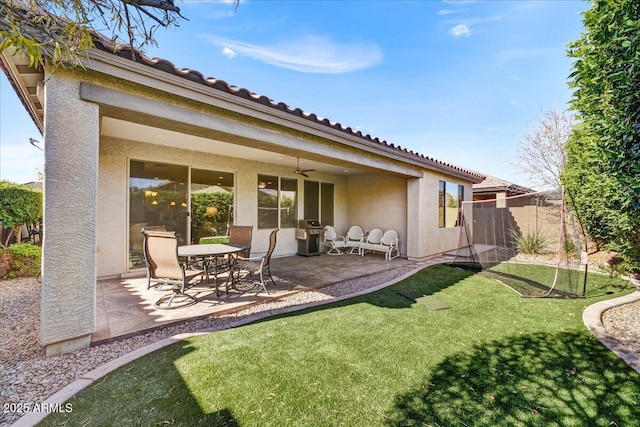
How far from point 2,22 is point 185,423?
2.76m

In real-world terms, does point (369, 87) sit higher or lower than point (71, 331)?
higher

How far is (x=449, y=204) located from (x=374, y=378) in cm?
957

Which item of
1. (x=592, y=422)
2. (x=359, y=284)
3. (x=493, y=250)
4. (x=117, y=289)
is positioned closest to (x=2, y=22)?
(x=592, y=422)

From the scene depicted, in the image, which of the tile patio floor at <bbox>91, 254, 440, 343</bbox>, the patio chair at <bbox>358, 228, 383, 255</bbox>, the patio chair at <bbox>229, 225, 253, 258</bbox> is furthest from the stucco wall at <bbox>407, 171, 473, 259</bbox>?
the patio chair at <bbox>229, 225, 253, 258</bbox>

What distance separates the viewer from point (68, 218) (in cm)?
287

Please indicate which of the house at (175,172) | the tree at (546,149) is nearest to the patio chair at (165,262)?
the house at (175,172)

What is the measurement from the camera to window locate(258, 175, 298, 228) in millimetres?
9016

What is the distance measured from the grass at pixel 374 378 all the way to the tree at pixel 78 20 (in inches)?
103

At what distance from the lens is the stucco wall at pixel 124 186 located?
6.06 metres

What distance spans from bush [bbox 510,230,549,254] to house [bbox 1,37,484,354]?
255 centimetres

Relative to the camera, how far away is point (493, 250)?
6969 millimetres

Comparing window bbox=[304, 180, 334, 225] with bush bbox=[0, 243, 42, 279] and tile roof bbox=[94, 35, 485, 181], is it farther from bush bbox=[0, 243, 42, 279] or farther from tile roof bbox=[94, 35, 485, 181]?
bush bbox=[0, 243, 42, 279]

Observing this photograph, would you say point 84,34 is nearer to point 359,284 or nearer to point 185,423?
point 185,423

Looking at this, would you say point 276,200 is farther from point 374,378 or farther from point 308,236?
point 374,378
